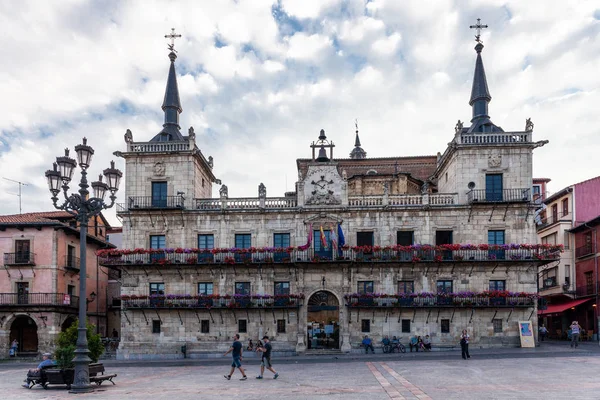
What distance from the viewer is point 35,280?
1645 inches

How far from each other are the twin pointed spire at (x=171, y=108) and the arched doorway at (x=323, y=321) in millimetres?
15146

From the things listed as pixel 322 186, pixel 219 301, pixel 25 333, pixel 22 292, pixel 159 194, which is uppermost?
pixel 322 186

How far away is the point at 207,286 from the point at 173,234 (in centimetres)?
428

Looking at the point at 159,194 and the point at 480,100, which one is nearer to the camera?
the point at 159,194

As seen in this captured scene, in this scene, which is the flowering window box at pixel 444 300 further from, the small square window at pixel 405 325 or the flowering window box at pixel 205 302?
the flowering window box at pixel 205 302

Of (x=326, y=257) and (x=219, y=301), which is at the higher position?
(x=326, y=257)

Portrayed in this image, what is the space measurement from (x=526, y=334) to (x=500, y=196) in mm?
9044

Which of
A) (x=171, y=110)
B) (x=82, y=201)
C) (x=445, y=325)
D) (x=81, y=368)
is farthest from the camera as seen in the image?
(x=171, y=110)

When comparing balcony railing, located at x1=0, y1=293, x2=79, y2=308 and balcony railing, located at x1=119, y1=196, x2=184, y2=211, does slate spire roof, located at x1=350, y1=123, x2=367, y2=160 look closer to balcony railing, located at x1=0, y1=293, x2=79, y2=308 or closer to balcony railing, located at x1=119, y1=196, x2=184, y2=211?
balcony railing, located at x1=119, y1=196, x2=184, y2=211

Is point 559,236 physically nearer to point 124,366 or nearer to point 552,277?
point 552,277

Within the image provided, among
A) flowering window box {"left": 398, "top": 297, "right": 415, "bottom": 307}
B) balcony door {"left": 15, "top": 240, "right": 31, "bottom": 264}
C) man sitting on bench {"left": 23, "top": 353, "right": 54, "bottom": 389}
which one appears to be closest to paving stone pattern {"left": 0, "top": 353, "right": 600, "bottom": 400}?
man sitting on bench {"left": 23, "top": 353, "right": 54, "bottom": 389}

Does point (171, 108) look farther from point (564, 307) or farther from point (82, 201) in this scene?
point (564, 307)

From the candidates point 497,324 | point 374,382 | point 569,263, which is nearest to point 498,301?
point 497,324

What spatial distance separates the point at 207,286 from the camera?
1527 inches
